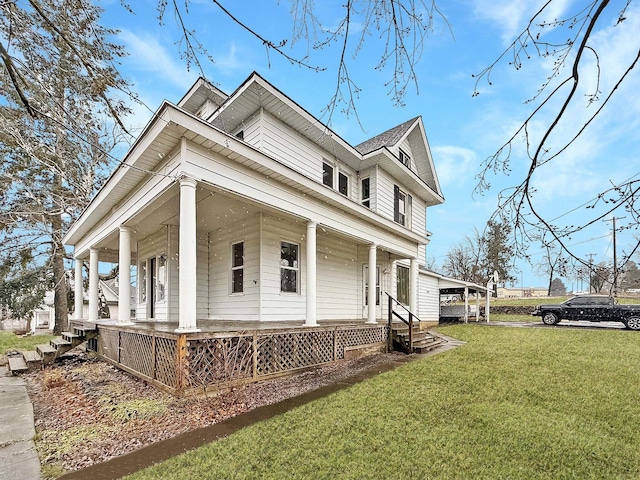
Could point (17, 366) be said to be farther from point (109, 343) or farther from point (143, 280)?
point (143, 280)

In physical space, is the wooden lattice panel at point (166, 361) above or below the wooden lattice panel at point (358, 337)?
→ above

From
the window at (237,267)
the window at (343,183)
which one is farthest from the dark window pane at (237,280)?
the window at (343,183)

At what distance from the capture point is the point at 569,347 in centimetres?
1088

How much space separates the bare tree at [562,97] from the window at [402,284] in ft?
39.7

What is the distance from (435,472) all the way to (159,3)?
4760 mm

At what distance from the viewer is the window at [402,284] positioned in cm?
1445

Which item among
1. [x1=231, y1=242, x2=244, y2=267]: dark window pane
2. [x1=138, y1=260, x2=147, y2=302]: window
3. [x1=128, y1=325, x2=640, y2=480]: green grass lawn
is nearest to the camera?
[x1=128, y1=325, x2=640, y2=480]: green grass lawn

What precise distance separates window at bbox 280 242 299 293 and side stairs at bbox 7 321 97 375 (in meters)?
5.50

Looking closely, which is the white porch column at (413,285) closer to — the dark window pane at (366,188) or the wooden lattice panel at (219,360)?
the dark window pane at (366,188)

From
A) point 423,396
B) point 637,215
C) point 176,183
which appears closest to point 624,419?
point 423,396

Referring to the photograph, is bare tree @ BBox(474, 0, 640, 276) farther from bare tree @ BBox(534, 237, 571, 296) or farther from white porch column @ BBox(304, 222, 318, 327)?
white porch column @ BBox(304, 222, 318, 327)

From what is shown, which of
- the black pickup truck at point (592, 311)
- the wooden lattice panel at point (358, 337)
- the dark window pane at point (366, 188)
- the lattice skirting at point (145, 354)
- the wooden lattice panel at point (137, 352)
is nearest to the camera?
the lattice skirting at point (145, 354)

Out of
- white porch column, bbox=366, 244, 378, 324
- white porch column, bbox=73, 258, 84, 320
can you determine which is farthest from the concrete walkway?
white porch column, bbox=366, 244, 378, 324

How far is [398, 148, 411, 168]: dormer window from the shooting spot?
14.7 metres
